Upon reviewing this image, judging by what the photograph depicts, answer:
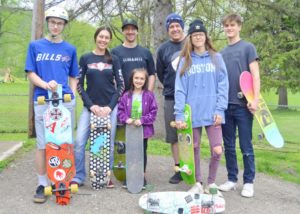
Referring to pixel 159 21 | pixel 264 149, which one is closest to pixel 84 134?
pixel 159 21

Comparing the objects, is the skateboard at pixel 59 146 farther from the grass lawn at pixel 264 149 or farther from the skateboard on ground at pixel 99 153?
the grass lawn at pixel 264 149

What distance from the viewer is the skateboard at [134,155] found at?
4926mm

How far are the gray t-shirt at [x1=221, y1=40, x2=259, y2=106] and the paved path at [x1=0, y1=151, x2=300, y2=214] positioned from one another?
3.83ft

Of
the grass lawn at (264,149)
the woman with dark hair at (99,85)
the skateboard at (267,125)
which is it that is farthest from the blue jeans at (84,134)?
the skateboard at (267,125)

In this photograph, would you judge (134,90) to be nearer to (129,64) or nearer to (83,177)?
(129,64)

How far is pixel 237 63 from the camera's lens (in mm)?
4812

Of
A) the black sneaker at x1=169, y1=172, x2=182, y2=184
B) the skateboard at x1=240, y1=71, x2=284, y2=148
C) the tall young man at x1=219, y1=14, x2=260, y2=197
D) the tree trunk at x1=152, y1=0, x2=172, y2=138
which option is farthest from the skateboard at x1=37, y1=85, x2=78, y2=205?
the tree trunk at x1=152, y1=0, x2=172, y2=138

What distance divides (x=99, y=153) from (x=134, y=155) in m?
0.41

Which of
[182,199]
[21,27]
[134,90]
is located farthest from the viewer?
[21,27]

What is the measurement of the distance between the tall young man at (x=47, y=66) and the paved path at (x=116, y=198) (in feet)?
0.79

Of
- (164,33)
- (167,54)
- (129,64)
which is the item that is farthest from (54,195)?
(164,33)

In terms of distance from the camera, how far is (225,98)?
457 cm

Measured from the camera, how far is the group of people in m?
4.45

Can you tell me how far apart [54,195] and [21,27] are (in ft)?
117
